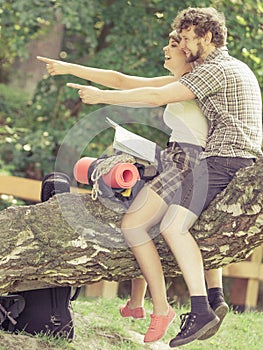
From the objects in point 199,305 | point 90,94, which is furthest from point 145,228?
point 90,94

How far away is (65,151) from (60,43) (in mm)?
1743

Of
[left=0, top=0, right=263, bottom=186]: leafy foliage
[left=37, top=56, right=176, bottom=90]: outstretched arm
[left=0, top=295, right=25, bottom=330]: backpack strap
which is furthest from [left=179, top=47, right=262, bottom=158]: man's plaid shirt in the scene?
[left=0, top=0, right=263, bottom=186]: leafy foliage

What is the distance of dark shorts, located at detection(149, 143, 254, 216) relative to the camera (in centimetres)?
354

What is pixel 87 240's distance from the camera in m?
3.67

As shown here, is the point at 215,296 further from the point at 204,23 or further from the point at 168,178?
the point at 204,23

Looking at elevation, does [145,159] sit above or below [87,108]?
above

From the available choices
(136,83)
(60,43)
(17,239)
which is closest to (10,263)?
(17,239)

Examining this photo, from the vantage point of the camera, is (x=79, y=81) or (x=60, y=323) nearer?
(x=60, y=323)

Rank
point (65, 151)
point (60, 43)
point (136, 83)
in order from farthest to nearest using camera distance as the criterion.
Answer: point (60, 43)
point (65, 151)
point (136, 83)

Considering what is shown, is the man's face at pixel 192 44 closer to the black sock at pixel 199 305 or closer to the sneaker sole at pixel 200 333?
the black sock at pixel 199 305

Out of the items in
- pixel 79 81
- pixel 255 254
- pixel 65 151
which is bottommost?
pixel 255 254

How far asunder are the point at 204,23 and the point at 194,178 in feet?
2.35

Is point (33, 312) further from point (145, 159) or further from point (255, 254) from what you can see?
point (255, 254)

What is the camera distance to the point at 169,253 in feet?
12.1
